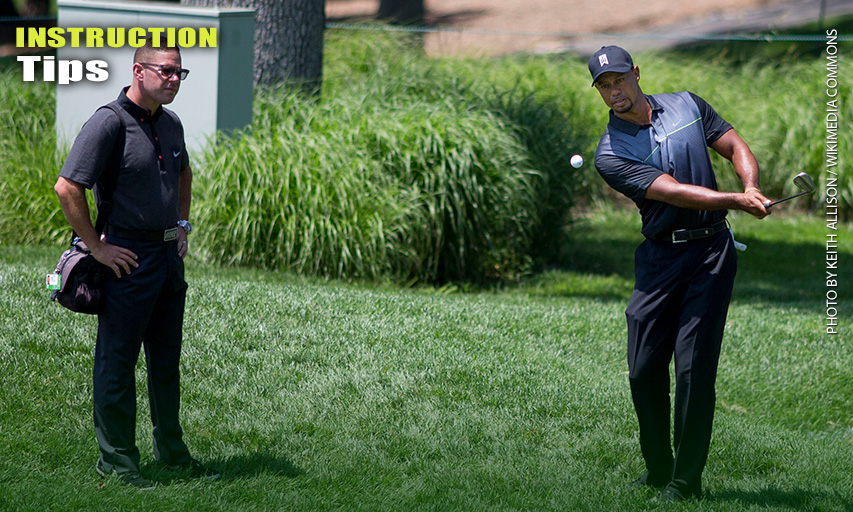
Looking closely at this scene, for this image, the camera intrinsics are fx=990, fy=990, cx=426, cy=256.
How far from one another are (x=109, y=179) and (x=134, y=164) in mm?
127

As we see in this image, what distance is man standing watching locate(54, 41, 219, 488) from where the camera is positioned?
398cm

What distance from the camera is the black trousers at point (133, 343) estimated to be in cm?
411

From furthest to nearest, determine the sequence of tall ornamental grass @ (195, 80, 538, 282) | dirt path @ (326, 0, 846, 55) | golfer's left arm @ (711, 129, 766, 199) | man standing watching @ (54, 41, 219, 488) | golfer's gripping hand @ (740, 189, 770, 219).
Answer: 1. dirt path @ (326, 0, 846, 55)
2. tall ornamental grass @ (195, 80, 538, 282)
3. golfer's left arm @ (711, 129, 766, 199)
4. man standing watching @ (54, 41, 219, 488)
5. golfer's gripping hand @ (740, 189, 770, 219)

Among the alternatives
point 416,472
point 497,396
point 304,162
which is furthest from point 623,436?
point 304,162

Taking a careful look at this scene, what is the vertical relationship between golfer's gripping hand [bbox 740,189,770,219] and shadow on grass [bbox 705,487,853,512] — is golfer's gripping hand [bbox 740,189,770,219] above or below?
above

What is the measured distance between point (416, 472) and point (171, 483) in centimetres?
116

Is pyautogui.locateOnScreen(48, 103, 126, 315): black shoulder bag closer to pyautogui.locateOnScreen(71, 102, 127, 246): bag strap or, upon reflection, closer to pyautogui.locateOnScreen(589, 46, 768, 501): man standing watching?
pyautogui.locateOnScreen(71, 102, 127, 246): bag strap

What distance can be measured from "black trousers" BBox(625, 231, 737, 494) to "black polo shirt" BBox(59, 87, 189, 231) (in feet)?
6.77

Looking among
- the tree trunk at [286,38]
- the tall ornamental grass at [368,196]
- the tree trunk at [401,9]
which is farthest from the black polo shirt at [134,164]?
the tree trunk at [401,9]

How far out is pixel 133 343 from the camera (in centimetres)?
416

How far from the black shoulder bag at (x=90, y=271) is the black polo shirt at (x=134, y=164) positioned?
0.02 metres

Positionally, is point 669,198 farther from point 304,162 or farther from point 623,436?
point 304,162

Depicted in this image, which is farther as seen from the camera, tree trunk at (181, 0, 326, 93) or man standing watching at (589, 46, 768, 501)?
tree trunk at (181, 0, 326, 93)

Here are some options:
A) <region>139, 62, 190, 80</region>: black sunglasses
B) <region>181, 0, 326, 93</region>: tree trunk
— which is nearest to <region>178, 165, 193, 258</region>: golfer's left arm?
<region>139, 62, 190, 80</region>: black sunglasses
